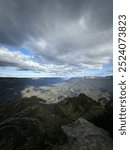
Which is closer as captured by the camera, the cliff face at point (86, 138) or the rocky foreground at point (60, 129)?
the cliff face at point (86, 138)

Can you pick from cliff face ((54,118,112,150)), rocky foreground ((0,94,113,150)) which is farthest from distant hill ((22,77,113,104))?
cliff face ((54,118,112,150))

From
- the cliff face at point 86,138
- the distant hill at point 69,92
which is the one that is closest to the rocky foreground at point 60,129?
the cliff face at point 86,138

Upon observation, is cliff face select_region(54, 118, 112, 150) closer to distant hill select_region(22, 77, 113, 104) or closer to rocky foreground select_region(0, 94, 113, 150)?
rocky foreground select_region(0, 94, 113, 150)

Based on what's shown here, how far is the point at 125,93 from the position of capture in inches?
191

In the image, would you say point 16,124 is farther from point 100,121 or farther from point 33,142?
point 100,121

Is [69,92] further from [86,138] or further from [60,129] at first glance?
[86,138]

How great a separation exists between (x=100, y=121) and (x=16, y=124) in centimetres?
398

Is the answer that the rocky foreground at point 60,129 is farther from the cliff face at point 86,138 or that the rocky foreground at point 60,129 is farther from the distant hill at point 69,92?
the distant hill at point 69,92

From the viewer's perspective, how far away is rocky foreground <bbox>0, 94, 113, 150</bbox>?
208 inches

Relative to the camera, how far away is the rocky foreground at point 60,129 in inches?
208

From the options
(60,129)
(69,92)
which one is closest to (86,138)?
(60,129)

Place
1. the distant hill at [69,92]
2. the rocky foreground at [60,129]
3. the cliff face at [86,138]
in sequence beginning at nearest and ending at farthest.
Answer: the cliff face at [86,138] < the rocky foreground at [60,129] < the distant hill at [69,92]

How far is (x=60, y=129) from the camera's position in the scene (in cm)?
663

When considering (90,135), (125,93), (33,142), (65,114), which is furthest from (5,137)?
(125,93)
